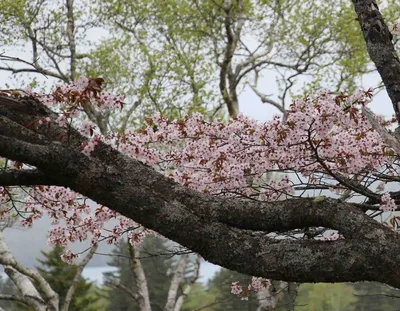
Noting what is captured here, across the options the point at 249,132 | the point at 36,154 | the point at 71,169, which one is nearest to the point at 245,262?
the point at 71,169

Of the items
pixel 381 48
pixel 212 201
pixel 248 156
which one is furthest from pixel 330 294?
pixel 212 201

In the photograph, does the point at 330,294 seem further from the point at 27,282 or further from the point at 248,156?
the point at 248,156

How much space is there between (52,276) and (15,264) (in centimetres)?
1153

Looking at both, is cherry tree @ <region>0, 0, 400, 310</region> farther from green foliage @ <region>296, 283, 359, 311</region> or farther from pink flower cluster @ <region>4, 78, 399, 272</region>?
green foliage @ <region>296, 283, 359, 311</region>

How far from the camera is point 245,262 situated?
6.91 feet

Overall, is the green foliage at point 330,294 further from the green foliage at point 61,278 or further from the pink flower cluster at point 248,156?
the pink flower cluster at point 248,156

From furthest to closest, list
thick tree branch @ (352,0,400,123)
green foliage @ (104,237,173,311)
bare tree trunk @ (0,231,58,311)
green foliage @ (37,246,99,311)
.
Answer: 1. green foliage @ (104,237,173,311)
2. green foliage @ (37,246,99,311)
3. bare tree trunk @ (0,231,58,311)
4. thick tree branch @ (352,0,400,123)

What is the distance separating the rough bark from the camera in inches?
79.1

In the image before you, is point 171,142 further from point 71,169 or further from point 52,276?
point 52,276

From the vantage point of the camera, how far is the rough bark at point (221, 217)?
6.59 feet

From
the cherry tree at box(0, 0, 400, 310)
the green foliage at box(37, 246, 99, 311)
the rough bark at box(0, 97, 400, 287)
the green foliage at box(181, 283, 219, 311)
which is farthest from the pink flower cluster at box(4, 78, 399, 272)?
the green foliage at box(37, 246, 99, 311)

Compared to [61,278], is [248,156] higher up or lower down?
lower down

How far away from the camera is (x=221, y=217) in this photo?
87.3 inches

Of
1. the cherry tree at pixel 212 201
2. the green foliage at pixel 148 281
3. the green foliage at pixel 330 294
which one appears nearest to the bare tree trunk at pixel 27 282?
the cherry tree at pixel 212 201
